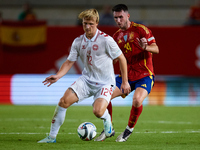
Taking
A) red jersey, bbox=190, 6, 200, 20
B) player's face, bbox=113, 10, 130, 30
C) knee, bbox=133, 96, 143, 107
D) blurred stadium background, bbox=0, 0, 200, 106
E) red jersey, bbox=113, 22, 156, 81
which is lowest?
blurred stadium background, bbox=0, 0, 200, 106

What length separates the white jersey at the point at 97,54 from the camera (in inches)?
267

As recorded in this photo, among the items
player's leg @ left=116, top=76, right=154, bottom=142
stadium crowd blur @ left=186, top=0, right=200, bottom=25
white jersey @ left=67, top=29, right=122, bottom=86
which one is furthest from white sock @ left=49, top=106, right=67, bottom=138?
stadium crowd blur @ left=186, top=0, right=200, bottom=25

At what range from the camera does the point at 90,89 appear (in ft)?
22.8

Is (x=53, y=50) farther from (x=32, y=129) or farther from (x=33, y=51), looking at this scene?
(x=32, y=129)

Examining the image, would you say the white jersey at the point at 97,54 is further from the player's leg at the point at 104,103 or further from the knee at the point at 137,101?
the knee at the point at 137,101

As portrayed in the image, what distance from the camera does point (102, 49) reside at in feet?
22.3

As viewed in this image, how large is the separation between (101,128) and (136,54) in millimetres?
1991

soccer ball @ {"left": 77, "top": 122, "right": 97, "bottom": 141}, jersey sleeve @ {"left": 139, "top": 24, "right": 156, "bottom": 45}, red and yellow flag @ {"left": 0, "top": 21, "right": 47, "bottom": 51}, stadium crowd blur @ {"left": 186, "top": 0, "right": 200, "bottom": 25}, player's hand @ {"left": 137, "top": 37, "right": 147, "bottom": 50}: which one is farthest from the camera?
stadium crowd blur @ {"left": 186, "top": 0, "right": 200, "bottom": 25}

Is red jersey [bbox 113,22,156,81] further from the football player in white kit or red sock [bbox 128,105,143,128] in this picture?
the football player in white kit

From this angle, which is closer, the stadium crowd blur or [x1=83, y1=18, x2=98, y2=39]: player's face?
[x1=83, y1=18, x2=98, y2=39]: player's face

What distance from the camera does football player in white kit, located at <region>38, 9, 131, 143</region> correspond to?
6.68 meters

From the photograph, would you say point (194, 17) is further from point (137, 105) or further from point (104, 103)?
point (104, 103)

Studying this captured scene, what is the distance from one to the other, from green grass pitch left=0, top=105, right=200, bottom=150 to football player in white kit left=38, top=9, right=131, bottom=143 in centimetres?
48

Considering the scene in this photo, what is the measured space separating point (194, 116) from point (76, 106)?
435cm
